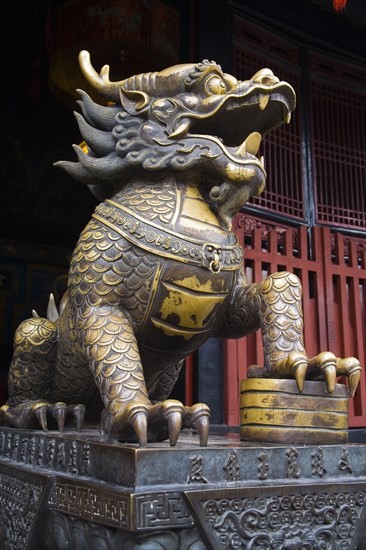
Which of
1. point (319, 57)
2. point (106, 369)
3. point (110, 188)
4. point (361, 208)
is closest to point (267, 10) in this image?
point (319, 57)

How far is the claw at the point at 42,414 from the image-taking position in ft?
4.25

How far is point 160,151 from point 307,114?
228 centimetres

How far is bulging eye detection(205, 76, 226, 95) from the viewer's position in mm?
1245

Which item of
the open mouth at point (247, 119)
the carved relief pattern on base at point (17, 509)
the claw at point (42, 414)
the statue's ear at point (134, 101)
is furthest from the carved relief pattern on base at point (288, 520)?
the statue's ear at point (134, 101)

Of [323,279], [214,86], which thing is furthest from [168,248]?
[323,279]

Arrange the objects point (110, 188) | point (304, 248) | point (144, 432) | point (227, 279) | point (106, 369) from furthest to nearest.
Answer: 1. point (304, 248)
2. point (110, 188)
3. point (227, 279)
4. point (106, 369)
5. point (144, 432)

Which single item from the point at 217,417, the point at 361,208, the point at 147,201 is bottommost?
the point at 217,417

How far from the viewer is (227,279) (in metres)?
1.21

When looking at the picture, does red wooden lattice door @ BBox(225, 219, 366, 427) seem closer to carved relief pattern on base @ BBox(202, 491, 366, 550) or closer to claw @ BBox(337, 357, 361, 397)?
claw @ BBox(337, 357, 361, 397)

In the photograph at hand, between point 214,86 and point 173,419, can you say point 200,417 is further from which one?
point 214,86

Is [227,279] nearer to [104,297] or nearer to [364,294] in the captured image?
[104,297]

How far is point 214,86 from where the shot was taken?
4.09 feet

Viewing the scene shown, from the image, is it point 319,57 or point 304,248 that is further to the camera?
point 319,57

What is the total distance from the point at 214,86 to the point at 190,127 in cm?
10
